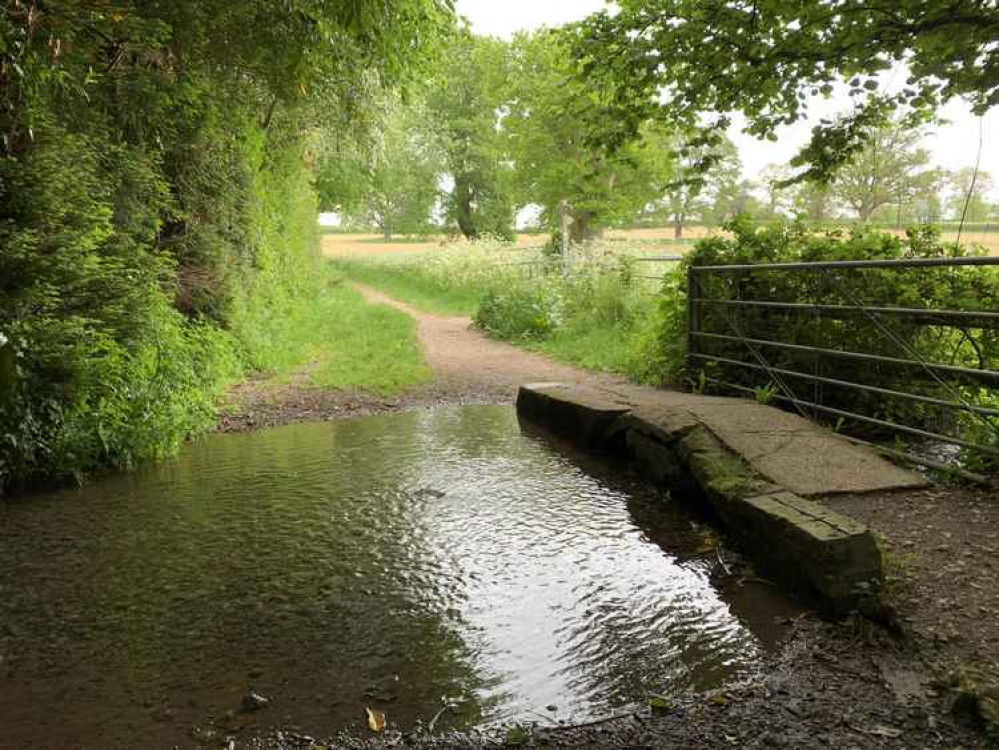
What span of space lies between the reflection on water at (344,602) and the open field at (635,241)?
4084 millimetres

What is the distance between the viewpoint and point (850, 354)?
5.49 m

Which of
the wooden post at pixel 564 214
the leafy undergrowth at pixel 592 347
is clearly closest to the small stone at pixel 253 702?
the leafy undergrowth at pixel 592 347

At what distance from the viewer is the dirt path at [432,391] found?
834 centimetres

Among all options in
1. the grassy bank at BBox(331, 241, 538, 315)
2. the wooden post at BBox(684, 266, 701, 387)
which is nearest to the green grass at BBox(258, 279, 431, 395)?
the grassy bank at BBox(331, 241, 538, 315)

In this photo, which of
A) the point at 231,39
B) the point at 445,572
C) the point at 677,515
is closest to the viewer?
the point at 445,572

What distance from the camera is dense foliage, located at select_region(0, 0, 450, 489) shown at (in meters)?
5.50

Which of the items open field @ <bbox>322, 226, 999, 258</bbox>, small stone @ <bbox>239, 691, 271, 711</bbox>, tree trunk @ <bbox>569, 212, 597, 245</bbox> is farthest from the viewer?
tree trunk @ <bbox>569, 212, 597, 245</bbox>

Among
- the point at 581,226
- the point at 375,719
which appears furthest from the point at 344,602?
the point at 581,226

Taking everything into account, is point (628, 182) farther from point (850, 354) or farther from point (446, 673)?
point (446, 673)

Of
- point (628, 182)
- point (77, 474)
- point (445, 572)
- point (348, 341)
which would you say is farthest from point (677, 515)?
point (628, 182)

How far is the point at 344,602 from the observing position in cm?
368

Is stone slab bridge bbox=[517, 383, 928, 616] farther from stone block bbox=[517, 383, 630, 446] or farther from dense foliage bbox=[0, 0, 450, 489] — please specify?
dense foliage bbox=[0, 0, 450, 489]

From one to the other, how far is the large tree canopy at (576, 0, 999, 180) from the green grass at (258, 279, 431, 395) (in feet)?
17.0

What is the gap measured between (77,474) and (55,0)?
3.51m
